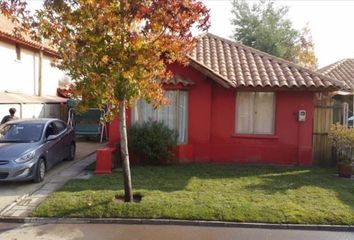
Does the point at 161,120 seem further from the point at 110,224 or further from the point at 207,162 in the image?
the point at 110,224

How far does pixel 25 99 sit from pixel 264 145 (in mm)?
11153

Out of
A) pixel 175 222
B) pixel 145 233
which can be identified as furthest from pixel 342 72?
pixel 145 233

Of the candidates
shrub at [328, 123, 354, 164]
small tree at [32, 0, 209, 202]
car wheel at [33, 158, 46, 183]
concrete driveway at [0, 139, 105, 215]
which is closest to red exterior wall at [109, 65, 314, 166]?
shrub at [328, 123, 354, 164]

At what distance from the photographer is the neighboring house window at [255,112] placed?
42.3ft

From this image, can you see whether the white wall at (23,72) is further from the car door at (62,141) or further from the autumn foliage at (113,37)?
the autumn foliage at (113,37)

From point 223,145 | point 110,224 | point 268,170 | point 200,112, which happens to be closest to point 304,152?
point 268,170

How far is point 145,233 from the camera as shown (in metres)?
6.75

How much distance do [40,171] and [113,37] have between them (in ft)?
15.1

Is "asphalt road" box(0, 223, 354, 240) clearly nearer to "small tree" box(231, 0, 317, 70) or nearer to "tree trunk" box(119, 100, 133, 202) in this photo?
"tree trunk" box(119, 100, 133, 202)

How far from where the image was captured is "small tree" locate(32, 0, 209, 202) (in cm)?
712

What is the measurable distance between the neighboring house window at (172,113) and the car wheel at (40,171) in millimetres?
3512

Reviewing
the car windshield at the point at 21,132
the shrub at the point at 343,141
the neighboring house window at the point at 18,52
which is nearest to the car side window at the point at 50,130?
the car windshield at the point at 21,132

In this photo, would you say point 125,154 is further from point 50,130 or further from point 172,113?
point 172,113

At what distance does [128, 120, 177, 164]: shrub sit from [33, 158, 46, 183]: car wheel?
281 cm
